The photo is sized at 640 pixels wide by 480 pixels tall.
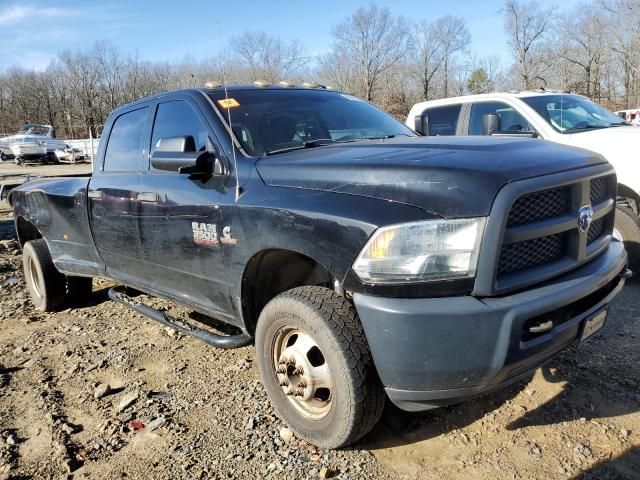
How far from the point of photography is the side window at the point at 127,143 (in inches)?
154

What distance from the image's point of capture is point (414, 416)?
2.93 meters

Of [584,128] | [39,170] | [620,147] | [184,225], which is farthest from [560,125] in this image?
[39,170]

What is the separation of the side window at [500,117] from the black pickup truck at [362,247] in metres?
2.97

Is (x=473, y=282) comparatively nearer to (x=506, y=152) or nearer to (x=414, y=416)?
(x=506, y=152)

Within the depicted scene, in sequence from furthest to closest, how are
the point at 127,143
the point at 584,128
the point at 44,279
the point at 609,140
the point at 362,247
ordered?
the point at 584,128 < the point at 609,140 < the point at 44,279 < the point at 127,143 < the point at 362,247

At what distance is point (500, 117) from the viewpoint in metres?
6.23

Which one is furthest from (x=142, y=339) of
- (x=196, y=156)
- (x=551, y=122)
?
(x=551, y=122)

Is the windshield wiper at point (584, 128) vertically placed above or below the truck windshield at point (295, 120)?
below

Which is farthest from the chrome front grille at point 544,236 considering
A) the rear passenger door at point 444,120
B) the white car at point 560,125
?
the rear passenger door at point 444,120

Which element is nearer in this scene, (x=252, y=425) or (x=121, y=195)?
(x=252, y=425)

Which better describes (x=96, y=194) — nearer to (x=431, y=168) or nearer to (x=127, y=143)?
(x=127, y=143)

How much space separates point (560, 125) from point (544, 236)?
13.9 feet

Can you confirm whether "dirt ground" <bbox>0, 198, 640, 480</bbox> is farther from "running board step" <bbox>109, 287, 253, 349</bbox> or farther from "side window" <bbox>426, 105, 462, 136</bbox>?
"side window" <bbox>426, 105, 462, 136</bbox>

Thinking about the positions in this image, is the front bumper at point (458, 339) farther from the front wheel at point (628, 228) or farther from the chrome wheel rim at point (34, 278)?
the chrome wheel rim at point (34, 278)
